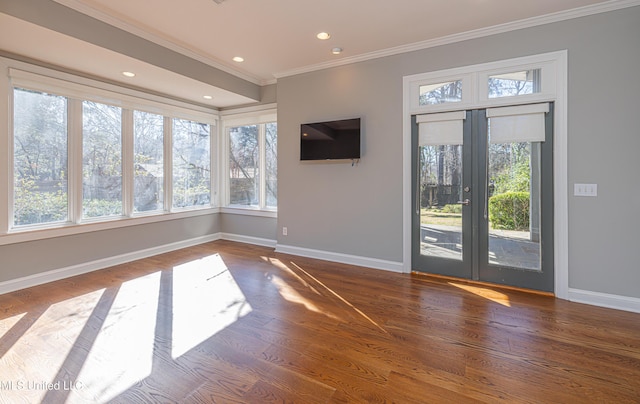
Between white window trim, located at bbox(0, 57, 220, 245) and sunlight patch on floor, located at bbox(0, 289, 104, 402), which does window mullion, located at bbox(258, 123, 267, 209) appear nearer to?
white window trim, located at bbox(0, 57, 220, 245)

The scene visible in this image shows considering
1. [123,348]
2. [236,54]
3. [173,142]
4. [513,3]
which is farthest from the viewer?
[173,142]

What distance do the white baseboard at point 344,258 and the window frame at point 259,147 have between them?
77 cm

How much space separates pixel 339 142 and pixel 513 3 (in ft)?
7.54

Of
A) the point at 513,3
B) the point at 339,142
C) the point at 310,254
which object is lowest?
the point at 310,254

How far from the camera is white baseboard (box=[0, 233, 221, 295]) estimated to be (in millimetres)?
3226

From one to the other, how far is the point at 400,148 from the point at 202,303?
115 inches

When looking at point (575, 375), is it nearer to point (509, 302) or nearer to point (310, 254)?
point (509, 302)

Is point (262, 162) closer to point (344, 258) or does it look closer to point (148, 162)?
point (148, 162)

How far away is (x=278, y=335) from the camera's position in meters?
2.32

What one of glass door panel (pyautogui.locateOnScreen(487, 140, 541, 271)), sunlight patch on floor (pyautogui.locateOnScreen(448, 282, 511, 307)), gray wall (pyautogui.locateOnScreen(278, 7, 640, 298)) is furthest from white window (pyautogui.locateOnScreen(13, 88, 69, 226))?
glass door panel (pyautogui.locateOnScreen(487, 140, 541, 271))

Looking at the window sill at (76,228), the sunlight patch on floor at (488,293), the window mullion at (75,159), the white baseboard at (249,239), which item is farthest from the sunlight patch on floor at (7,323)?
the sunlight patch on floor at (488,293)

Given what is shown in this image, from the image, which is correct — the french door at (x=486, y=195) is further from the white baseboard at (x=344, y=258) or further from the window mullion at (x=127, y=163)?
the window mullion at (x=127, y=163)

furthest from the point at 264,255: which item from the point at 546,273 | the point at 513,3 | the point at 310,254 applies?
the point at 513,3

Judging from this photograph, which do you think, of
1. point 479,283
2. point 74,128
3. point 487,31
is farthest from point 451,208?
point 74,128
